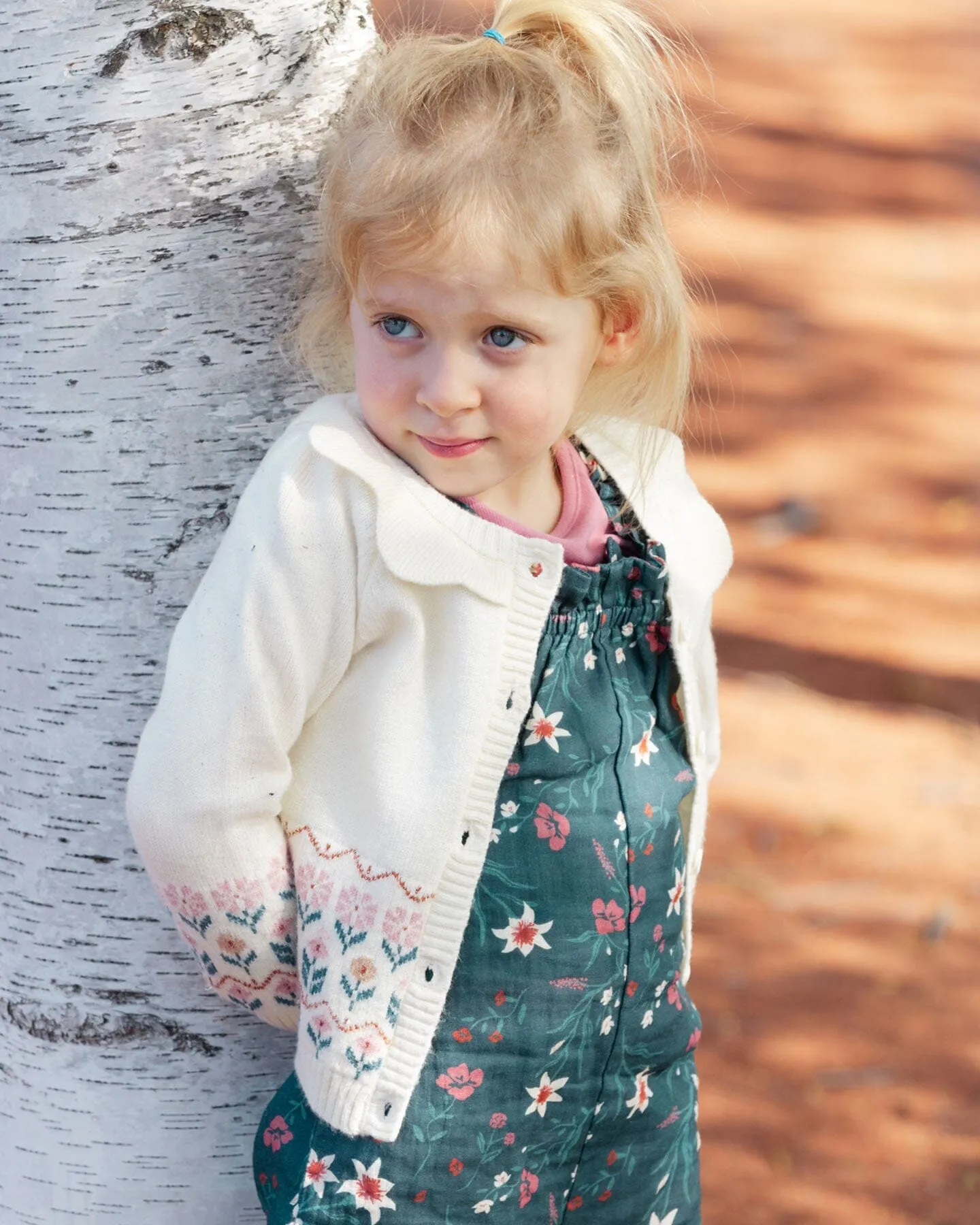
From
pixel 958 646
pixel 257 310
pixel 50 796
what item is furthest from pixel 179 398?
pixel 958 646

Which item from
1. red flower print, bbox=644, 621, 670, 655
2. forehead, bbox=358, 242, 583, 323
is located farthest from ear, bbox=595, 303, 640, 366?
red flower print, bbox=644, 621, 670, 655

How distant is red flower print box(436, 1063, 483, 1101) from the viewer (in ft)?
4.16

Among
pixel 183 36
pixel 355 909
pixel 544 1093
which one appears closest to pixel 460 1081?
pixel 544 1093

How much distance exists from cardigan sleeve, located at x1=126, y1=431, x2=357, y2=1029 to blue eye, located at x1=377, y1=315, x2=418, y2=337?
122mm

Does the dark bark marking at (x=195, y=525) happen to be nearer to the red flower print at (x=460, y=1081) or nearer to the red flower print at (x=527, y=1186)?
the red flower print at (x=460, y=1081)

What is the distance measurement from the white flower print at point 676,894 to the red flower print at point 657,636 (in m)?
0.23

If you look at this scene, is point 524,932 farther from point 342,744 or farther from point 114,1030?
point 114,1030

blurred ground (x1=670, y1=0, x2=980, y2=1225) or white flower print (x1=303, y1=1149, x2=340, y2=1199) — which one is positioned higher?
white flower print (x1=303, y1=1149, x2=340, y2=1199)

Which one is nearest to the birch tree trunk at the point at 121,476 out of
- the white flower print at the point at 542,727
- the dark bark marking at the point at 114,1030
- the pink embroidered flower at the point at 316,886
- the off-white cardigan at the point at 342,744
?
the dark bark marking at the point at 114,1030

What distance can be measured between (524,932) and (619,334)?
588 millimetres

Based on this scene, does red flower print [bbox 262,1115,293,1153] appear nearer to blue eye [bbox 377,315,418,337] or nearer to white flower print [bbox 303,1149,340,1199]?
white flower print [bbox 303,1149,340,1199]

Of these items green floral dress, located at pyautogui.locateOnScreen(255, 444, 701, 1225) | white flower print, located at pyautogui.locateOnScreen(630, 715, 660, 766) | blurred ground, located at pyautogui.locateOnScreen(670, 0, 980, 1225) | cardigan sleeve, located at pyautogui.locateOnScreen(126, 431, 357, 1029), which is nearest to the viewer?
cardigan sleeve, located at pyautogui.locateOnScreen(126, 431, 357, 1029)

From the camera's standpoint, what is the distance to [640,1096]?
4.60ft

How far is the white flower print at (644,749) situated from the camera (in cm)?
138
